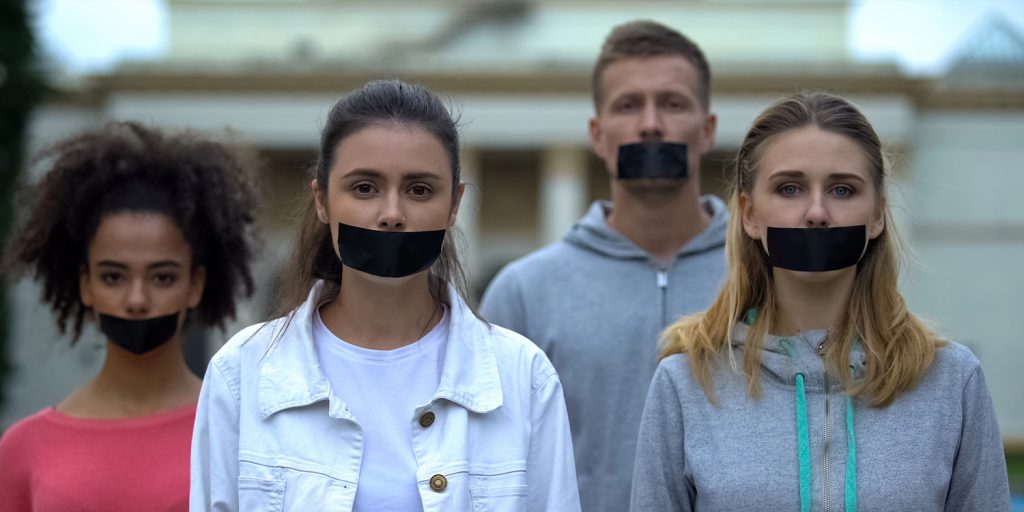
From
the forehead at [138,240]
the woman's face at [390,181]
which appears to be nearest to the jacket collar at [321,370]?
the woman's face at [390,181]

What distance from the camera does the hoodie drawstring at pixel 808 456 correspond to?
2.42 m

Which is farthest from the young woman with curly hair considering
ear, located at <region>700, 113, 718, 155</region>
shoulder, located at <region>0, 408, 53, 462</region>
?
ear, located at <region>700, 113, 718, 155</region>

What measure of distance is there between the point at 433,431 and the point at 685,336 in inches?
27.1

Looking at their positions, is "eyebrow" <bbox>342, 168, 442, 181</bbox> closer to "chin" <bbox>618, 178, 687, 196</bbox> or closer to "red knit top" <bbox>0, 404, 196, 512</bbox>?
"red knit top" <bbox>0, 404, 196, 512</bbox>

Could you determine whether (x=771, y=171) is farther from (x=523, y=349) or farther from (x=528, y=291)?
(x=528, y=291)

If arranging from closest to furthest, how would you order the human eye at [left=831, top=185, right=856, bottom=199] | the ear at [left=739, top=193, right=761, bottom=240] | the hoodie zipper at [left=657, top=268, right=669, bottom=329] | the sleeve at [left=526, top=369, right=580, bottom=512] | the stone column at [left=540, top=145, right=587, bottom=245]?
the sleeve at [left=526, top=369, right=580, bottom=512], the human eye at [left=831, top=185, right=856, bottom=199], the ear at [left=739, top=193, right=761, bottom=240], the hoodie zipper at [left=657, top=268, right=669, bottom=329], the stone column at [left=540, top=145, right=587, bottom=245]

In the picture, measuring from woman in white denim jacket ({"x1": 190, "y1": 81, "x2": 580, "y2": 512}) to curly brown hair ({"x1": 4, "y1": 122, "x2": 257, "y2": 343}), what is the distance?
937 millimetres

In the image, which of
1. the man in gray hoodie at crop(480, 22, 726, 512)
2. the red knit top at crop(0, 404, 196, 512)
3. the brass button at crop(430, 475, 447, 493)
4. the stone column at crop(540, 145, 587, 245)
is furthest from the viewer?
the stone column at crop(540, 145, 587, 245)

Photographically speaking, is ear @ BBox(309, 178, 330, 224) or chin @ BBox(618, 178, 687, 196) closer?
ear @ BBox(309, 178, 330, 224)

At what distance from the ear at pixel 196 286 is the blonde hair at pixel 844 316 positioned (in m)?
1.40

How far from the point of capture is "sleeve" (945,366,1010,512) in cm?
243

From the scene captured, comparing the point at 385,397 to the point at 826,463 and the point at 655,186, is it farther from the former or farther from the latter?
the point at 655,186

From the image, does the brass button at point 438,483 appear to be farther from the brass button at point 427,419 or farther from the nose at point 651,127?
the nose at point 651,127

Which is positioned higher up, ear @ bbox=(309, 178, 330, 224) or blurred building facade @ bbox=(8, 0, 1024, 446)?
blurred building facade @ bbox=(8, 0, 1024, 446)
